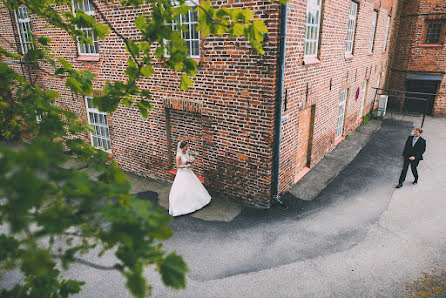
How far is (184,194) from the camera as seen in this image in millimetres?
7016

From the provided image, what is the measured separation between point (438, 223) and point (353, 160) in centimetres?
408

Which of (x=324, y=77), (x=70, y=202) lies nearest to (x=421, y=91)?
(x=324, y=77)

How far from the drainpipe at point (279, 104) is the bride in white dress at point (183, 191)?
199 cm

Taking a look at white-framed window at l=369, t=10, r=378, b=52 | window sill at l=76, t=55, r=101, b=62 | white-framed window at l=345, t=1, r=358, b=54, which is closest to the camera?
window sill at l=76, t=55, r=101, b=62

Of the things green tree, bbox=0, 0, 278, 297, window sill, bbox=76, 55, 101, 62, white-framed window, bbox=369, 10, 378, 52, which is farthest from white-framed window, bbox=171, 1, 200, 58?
white-framed window, bbox=369, 10, 378, 52

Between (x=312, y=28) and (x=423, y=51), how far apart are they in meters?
13.6

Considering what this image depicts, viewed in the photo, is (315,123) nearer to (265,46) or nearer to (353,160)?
(353,160)

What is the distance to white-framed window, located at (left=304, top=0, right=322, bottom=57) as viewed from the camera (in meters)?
7.66

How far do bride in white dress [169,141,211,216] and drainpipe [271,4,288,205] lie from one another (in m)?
1.99

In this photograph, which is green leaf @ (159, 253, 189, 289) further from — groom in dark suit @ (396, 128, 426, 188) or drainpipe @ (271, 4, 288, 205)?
groom in dark suit @ (396, 128, 426, 188)

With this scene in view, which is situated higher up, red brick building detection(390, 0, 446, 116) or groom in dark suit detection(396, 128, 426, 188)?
red brick building detection(390, 0, 446, 116)

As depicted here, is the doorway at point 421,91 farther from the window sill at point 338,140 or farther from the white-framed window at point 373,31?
the window sill at point 338,140

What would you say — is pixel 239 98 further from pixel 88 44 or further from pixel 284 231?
pixel 88 44

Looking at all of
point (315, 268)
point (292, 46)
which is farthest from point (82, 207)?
point (292, 46)
